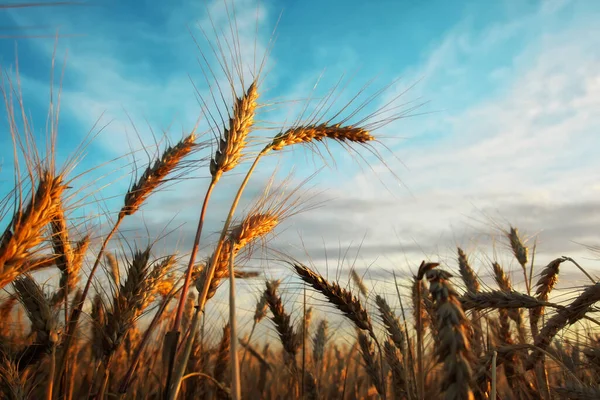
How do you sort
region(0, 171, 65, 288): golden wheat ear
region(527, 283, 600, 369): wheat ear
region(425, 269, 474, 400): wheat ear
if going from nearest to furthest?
region(425, 269, 474, 400): wheat ear < region(0, 171, 65, 288): golden wheat ear < region(527, 283, 600, 369): wheat ear

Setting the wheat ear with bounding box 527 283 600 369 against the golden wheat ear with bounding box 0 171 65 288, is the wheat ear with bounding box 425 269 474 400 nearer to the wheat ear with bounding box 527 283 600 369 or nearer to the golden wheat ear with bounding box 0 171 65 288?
the wheat ear with bounding box 527 283 600 369

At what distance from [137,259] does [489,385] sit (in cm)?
205

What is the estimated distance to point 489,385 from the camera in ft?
7.57

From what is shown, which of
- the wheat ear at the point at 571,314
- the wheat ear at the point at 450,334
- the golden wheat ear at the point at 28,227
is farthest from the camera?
the wheat ear at the point at 571,314

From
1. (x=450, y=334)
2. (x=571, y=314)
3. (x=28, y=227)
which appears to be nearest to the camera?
(x=450, y=334)

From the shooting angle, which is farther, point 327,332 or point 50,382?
point 327,332

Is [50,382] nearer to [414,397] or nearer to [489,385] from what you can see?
[414,397]

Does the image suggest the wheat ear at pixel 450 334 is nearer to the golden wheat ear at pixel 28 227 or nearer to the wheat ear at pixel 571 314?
the wheat ear at pixel 571 314

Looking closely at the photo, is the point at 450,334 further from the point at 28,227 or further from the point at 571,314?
the point at 28,227

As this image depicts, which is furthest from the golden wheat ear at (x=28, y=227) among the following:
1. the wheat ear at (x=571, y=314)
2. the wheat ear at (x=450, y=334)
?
Result: the wheat ear at (x=571, y=314)

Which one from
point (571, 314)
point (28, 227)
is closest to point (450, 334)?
point (571, 314)

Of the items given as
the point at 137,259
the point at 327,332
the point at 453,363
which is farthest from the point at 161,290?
the point at 327,332

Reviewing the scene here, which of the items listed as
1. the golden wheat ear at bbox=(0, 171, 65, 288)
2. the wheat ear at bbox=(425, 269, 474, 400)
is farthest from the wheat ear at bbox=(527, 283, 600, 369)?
the golden wheat ear at bbox=(0, 171, 65, 288)

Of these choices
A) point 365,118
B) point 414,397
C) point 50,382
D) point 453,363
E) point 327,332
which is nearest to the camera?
point 453,363
